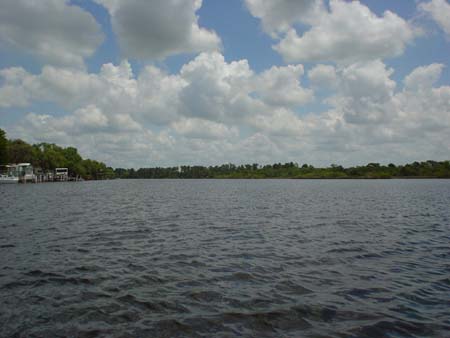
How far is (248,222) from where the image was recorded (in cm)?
3322

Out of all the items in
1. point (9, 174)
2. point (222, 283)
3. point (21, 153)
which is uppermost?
point (21, 153)

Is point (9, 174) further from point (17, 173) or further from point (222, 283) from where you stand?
point (222, 283)

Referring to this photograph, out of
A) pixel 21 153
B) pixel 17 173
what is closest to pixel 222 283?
pixel 17 173

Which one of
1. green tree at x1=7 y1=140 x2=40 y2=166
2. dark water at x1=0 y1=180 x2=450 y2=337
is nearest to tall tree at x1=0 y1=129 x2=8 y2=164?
green tree at x1=7 y1=140 x2=40 y2=166

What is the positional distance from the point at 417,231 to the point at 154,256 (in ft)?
76.2

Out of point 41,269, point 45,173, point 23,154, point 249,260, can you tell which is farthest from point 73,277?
point 45,173

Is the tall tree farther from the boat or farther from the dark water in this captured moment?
the dark water

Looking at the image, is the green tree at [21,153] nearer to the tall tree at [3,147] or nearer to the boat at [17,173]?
the boat at [17,173]

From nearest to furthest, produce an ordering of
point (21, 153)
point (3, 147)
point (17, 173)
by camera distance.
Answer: point (3, 147), point (17, 173), point (21, 153)

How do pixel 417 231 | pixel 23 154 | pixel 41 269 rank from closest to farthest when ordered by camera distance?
1. pixel 41 269
2. pixel 417 231
3. pixel 23 154

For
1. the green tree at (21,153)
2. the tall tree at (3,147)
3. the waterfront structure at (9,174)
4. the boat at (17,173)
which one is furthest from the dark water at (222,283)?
the green tree at (21,153)

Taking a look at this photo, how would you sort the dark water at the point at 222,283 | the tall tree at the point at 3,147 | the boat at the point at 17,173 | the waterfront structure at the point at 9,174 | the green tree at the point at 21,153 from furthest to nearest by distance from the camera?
the green tree at the point at 21,153, the boat at the point at 17,173, the waterfront structure at the point at 9,174, the tall tree at the point at 3,147, the dark water at the point at 222,283

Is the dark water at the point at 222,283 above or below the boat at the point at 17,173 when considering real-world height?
below

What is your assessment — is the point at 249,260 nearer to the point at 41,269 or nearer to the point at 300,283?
the point at 300,283
